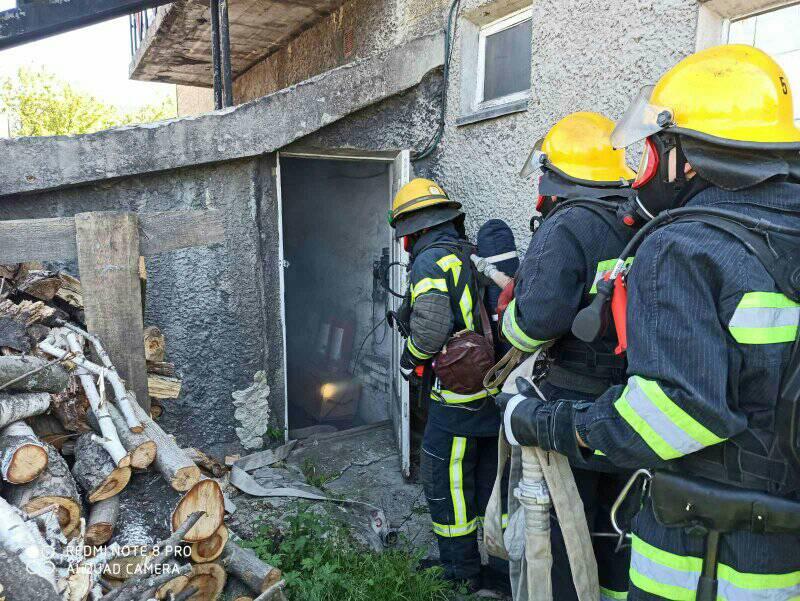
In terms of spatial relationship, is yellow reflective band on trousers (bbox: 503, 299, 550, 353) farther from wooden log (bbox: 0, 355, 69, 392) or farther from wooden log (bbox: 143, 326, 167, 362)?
wooden log (bbox: 143, 326, 167, 362)

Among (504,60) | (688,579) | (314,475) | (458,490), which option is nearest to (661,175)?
(688,579)

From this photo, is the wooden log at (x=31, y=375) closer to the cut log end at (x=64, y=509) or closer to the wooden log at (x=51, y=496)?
the wooden log at (x=51, y=496)

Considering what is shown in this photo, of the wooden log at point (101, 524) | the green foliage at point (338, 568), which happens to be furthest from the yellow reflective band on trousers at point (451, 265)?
the wooden log at point (101, 524)

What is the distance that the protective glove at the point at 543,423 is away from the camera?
1775 mm

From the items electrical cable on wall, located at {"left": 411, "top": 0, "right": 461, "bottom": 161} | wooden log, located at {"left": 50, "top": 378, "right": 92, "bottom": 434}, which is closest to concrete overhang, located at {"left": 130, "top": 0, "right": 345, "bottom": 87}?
electrical cable on wall, located at {"left": 411, "top": 0, "right": 461, "bottom": 161}

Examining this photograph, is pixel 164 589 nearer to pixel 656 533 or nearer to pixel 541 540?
pixel 541 540

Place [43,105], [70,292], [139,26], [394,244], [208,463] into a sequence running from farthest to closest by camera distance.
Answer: [43,105] → [139,26] → [394,244] → [208,463] → [70,292]

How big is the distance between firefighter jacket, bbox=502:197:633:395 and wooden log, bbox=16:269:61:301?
2607 mm

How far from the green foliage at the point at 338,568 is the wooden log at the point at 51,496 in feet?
3.62

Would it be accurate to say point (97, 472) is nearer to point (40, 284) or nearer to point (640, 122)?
point (40, 284)

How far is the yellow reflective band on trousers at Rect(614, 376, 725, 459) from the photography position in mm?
1415

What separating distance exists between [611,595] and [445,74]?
350 centimetres

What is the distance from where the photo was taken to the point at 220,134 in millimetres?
3877

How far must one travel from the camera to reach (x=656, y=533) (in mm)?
1583
